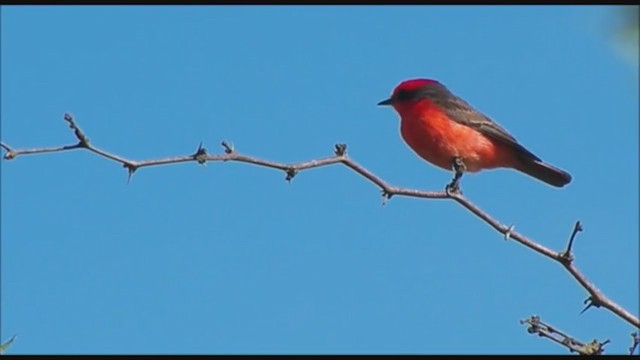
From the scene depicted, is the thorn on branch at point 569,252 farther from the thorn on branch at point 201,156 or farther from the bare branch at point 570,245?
the thorn on branch at point 201,156

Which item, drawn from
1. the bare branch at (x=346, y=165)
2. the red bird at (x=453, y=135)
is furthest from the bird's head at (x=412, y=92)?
the bare branch at (x=346, y=165)

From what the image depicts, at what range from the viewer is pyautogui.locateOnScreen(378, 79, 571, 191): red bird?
6324 millimetres

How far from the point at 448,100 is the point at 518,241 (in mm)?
3886

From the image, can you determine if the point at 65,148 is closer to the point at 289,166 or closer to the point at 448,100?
the point at 289,166

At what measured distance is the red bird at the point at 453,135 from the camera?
6324 millimetres

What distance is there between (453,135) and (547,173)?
73 centimetres

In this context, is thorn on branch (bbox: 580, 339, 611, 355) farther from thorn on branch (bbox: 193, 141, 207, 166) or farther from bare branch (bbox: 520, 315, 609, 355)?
thorn on branch (bbox: 193, 141, 207, 166)

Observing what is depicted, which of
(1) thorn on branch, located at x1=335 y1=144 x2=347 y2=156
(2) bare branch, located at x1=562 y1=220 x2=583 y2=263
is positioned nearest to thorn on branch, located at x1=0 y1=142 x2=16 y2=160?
(1) thorn on branch, located at x1=335 y1=144 x2=347 y2=156

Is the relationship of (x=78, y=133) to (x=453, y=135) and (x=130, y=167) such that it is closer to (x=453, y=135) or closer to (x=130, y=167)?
(x=130, y=167)

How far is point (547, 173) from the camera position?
6.66 m

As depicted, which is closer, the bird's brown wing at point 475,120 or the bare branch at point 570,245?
the bare branch at point 570,245

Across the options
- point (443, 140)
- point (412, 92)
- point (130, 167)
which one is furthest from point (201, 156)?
point (412, 92)

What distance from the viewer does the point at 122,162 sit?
10.1 ft

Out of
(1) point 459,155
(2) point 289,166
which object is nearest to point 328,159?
(2) point 289,166
